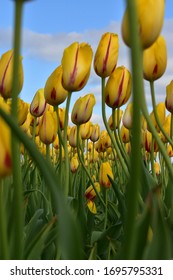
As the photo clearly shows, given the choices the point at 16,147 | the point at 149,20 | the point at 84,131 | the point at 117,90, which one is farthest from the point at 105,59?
the point at 84,131

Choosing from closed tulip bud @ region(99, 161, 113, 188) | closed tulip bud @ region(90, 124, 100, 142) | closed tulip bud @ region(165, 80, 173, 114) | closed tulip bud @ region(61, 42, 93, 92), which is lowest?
closed tulip bud @ region(99, 161, 113, 188)

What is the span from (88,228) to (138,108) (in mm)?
1440

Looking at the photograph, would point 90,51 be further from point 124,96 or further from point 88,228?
point 88,228

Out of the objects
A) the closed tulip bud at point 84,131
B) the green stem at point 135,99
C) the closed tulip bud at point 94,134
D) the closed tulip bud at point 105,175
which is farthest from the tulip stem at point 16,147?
the closed tulip bud at point 94,134

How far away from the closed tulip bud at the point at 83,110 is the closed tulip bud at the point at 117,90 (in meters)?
0.33

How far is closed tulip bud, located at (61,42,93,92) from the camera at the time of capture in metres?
1.25

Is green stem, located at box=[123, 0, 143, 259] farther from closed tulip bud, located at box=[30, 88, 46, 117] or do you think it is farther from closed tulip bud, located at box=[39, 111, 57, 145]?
closed tulip bud, located at box=[30, 88, 46, 117]

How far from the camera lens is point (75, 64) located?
125 cm

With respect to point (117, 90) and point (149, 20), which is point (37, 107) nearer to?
point (117, 90)

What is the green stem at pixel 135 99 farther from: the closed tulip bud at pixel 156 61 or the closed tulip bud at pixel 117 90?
the closed tulip bud at pixel 117 90

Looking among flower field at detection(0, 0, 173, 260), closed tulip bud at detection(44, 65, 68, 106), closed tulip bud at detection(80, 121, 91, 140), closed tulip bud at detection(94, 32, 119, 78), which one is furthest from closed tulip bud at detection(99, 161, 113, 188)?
closed tulip bud at detection(80, 121, 91, 140)

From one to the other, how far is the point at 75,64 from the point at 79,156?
1.45 ft
